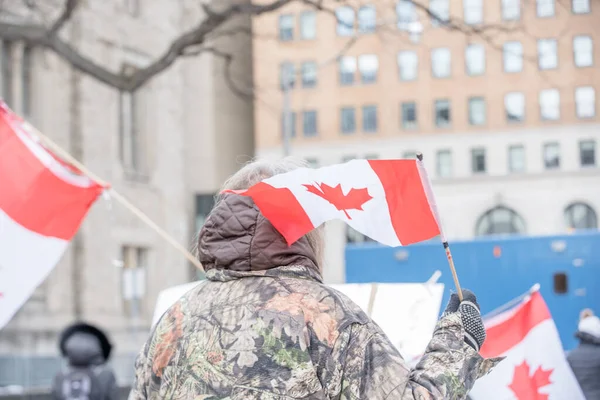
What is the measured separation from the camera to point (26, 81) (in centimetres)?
3078

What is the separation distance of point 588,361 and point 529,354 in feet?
8.86

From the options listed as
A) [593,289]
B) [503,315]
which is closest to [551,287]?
[593,289]

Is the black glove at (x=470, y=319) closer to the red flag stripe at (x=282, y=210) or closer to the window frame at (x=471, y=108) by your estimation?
the red flag stripe at (x=282, y=210)

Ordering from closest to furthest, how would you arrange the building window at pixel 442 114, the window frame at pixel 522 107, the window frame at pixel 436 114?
the window frame at pixel 522 107
the window frame at pixel 436 114
the building window at pixel 442 114

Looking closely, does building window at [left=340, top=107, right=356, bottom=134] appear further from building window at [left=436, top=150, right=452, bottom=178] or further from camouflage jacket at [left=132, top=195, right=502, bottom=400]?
camouflage jacket at [left=132, top=195, right=502, bottom=400]

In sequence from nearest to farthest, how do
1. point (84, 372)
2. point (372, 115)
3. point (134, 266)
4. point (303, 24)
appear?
point (84, 372) < point (134, 266) < point (372, 115) < point (303, 24)

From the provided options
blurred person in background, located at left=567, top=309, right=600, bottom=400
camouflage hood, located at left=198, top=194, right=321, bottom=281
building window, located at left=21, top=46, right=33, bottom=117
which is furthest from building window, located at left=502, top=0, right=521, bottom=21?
camouflage hood, located at left=198, top=194, right=321, bottom=281

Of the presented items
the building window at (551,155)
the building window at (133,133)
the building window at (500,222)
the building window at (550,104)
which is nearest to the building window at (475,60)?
the building window at (550,104)

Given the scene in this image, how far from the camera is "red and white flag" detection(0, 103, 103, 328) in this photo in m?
6.22

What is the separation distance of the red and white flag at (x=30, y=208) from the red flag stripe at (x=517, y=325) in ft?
8.01

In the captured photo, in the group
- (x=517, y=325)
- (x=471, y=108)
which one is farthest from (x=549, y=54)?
(x=517, y=325)

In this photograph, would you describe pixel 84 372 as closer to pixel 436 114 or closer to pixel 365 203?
pixel 365 203

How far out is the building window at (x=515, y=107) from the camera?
56.1 m

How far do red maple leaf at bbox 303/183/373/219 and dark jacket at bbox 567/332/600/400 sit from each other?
523 cm
